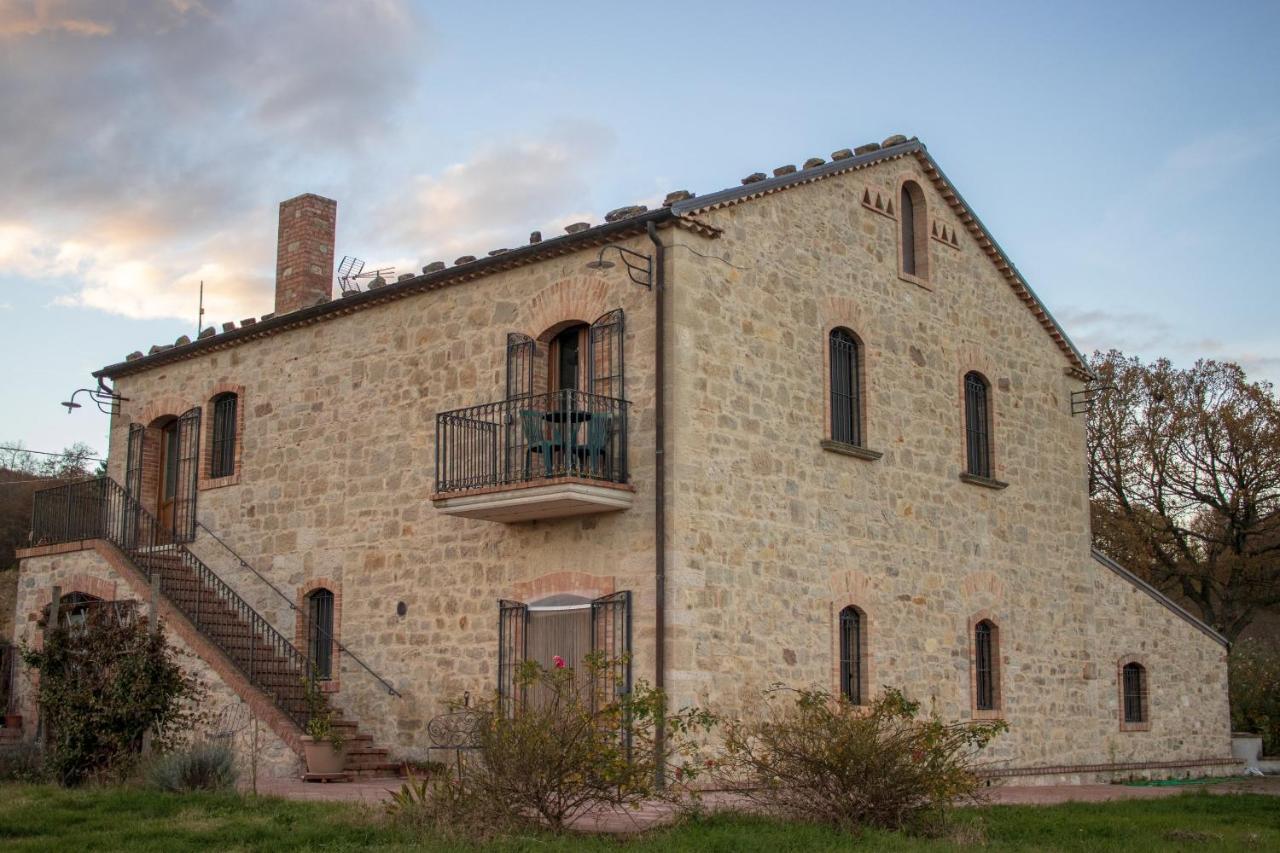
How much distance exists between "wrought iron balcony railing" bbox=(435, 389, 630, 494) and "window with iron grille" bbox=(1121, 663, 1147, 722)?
1091 centimetres

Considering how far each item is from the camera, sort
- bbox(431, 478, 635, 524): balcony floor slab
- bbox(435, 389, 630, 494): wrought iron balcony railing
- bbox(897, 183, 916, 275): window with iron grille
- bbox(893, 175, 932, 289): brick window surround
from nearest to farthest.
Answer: bbox(431, 478, 635, 524): balcony floor slab → bbox(435, 389, 630, 494): wrought iron balcony railing → bbox(893, 175, 932, 289): brick window surround → bbox(897, 183, 916, 275): window with iron grille

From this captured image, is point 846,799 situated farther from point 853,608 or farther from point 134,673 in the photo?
point 134,673

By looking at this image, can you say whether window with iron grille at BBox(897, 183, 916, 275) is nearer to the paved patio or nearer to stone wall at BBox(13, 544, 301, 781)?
the paved patio

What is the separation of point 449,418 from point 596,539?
265cm

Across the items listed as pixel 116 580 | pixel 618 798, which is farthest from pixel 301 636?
pixel 618 798

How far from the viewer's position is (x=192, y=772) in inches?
559

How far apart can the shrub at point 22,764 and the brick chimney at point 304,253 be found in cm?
741

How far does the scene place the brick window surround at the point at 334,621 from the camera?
60.2 feet

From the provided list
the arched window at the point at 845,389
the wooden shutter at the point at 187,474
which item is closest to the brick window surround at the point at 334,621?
the wooden shutter at the point at 187,474

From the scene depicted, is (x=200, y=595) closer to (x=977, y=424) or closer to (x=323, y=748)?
(x=323, y=748)

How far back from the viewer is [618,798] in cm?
1155

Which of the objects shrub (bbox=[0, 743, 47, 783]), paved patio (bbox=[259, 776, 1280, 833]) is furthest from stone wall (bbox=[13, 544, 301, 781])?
shrub (bbox=[0, 743, 47, 783])

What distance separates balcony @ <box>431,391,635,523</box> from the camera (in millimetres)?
14977

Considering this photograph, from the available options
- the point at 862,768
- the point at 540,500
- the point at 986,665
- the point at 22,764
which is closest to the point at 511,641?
the point at 540,500
